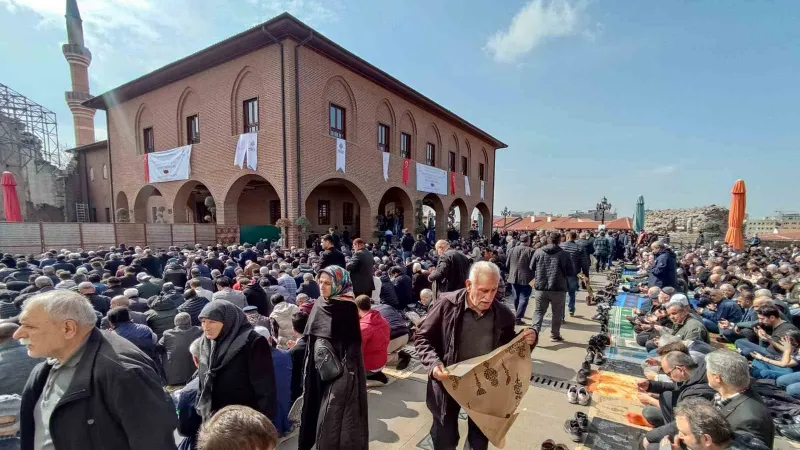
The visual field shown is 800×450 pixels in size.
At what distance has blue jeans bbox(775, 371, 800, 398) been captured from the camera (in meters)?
3.64

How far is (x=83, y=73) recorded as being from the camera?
29625 mm

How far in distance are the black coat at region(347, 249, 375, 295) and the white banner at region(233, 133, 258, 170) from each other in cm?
1004

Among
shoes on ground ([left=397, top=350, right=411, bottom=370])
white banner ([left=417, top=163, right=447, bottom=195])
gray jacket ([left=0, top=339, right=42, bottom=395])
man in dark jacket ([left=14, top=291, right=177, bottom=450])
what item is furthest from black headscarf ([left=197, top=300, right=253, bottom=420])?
white banner ([left=417, top=163, right=447, bottom=195])

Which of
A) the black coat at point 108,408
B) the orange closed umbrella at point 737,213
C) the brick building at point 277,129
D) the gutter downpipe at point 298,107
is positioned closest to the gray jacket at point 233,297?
the black coat at point 108,408

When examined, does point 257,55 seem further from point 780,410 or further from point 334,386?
point 780,410

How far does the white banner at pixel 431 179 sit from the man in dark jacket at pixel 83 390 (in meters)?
18.5

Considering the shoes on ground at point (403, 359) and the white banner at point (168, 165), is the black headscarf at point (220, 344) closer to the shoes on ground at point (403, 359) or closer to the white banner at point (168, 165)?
the shoes on ground at point (403, 359)

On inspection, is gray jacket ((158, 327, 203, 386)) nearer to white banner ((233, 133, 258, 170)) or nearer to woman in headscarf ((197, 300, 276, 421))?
woman in headscarf ((197, 300, 276, 421))

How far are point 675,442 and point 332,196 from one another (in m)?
19.2

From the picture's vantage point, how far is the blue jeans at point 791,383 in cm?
364

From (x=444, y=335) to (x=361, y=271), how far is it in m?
3.37

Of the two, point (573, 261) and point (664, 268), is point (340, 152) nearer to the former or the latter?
point (573, 261)


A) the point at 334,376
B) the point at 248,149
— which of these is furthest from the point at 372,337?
the point at 248,149

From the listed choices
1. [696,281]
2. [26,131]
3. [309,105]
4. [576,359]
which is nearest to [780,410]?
[576,359]
